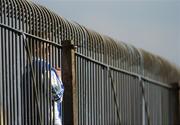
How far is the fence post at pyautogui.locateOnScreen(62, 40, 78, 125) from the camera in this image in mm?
7578

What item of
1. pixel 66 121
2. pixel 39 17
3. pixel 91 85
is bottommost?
pixel 66 121

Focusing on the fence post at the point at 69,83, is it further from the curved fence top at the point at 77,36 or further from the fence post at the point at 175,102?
the fence post at the point at 175,102

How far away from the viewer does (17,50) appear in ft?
21.3

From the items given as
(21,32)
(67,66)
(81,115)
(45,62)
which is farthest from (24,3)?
(81,115)

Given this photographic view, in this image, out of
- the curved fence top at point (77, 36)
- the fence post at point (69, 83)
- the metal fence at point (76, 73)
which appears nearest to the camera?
the metal fence at point (76, 73)

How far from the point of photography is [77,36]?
8023mm

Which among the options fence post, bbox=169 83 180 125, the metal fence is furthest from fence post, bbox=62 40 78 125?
fence post, bbox=169 83 180 125

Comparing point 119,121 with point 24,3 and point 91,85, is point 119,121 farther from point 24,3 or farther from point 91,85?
point 24,3

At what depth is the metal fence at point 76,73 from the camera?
630cm

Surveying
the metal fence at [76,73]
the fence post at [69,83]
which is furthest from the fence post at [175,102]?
the fence post at [69,83]

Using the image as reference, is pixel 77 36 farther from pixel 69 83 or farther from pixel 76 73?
pixel 69 83

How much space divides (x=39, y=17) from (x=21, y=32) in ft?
1.63

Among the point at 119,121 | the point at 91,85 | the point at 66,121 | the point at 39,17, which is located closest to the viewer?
the point at 39,17

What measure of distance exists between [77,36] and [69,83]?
0.71 metres
